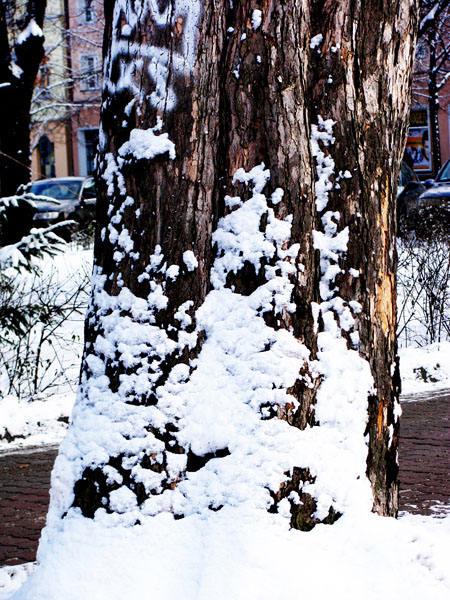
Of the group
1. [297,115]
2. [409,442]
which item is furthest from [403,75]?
[409,442]

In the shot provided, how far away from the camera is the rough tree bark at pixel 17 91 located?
13422mm

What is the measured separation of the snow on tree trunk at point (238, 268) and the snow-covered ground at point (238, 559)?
62mm

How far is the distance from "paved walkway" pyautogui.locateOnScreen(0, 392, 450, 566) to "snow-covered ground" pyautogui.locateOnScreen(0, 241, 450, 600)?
1541 mm

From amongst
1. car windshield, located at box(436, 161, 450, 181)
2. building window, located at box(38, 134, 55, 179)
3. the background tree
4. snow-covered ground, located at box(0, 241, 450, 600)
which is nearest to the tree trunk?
the background tree

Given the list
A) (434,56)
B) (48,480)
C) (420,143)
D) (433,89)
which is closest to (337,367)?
(48,480)

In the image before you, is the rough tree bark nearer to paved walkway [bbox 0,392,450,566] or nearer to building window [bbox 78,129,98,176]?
paved walkway [bbox 0,392,450,566]

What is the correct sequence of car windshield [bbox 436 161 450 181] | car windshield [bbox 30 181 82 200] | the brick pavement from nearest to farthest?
the brick pavement, car windshield [bbox 436 161 450 181], car windshield [bbox 30 181 82 200]

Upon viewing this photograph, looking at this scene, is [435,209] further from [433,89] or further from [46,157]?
[46,157]

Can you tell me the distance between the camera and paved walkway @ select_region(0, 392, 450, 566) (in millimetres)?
4484

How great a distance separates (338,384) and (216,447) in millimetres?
441

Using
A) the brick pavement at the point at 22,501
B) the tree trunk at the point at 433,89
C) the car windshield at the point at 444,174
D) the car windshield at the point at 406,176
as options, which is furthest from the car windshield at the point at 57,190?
the brick pavement at the point at 22,501

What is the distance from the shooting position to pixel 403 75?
2.93 m

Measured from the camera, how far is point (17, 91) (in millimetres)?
13664

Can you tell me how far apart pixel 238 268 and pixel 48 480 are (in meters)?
3.33
